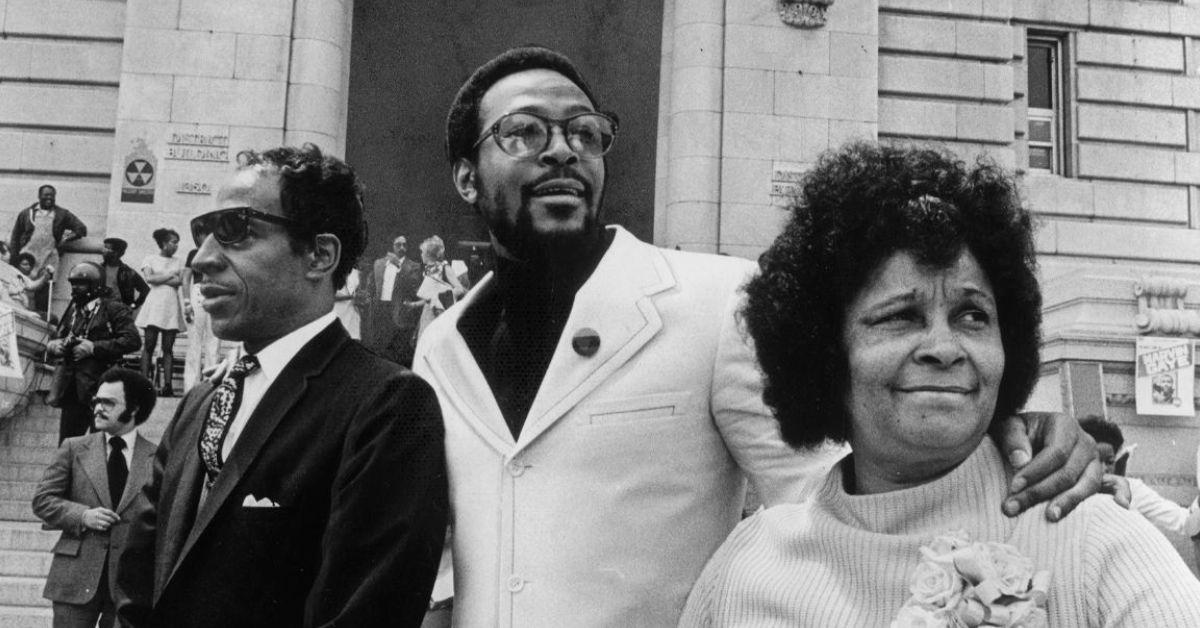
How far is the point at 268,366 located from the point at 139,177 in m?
13.3

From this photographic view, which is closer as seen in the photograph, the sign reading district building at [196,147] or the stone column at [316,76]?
the sign reading district building at [196,147]

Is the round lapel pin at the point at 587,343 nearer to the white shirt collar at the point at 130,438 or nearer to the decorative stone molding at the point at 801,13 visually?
the white shirt collar at the point at 130,438

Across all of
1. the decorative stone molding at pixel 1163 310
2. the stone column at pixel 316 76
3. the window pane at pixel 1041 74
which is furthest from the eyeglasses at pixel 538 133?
the window pane at pixel 1041 74

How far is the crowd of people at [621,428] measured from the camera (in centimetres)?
183

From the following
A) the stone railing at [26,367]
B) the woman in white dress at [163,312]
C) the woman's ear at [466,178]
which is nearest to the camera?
the woman's ear at [466,178]

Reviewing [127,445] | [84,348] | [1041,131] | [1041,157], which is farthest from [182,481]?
[1041,131]

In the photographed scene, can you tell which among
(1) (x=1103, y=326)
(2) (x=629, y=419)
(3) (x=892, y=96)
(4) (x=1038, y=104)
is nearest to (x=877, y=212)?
(2) (x=629, y=419)

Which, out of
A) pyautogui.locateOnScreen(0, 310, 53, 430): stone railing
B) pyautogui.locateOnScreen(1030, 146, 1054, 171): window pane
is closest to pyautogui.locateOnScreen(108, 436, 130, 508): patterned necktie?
pyautogui.locateOnScreen(0, 310, 53, 430): stone railing

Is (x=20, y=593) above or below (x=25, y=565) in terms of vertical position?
below

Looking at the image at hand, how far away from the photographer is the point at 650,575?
7.71ft

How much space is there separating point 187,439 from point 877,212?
5.51 feet

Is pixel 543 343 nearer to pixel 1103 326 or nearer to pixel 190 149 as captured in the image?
pixel 1103 326

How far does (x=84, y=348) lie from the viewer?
383 inches

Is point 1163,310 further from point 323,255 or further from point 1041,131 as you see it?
point 323,255
